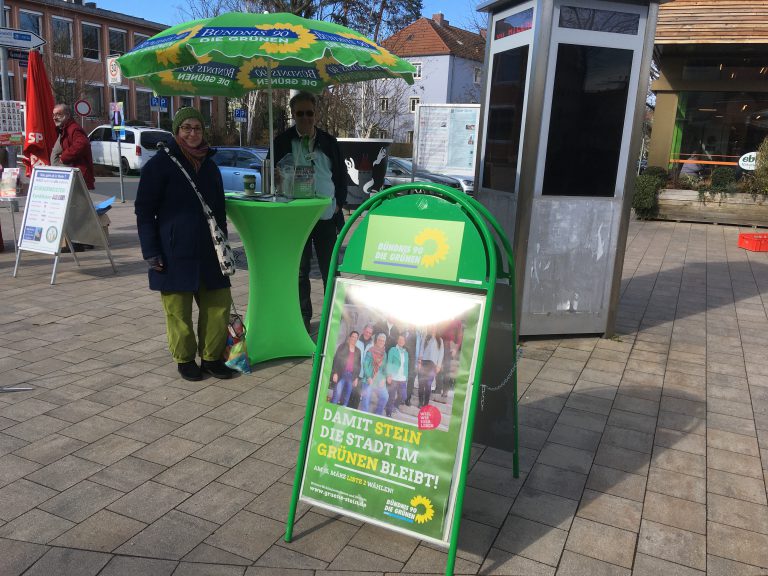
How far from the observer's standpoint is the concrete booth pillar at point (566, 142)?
4.93 m

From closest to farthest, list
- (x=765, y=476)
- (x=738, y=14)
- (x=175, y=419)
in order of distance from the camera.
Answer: (x=765, y=476), (x=175, y=419), (x=738, y=14)

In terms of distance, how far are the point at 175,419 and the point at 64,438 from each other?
1.97ft

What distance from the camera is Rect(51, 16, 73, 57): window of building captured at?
30966 millimetres

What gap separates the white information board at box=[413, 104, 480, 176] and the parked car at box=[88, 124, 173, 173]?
16.1 metres

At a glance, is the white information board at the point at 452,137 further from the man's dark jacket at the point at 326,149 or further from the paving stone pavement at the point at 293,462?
the paving stone pavement at the point at 293,462

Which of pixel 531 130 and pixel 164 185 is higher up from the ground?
pixel 531 130

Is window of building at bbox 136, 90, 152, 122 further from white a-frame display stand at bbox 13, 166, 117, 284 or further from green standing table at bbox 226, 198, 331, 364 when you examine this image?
green standing table at bbox 226, 198, 331, 364

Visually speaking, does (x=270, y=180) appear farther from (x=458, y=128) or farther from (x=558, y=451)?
(x=458, y=128)

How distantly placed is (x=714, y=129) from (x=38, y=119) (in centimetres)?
1540

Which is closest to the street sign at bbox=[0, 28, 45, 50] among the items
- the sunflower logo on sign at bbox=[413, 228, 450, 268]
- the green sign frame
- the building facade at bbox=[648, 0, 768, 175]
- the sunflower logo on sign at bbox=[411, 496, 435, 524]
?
the green sign frame

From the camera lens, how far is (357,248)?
2697 mm

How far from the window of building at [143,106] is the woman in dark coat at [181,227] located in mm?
36057

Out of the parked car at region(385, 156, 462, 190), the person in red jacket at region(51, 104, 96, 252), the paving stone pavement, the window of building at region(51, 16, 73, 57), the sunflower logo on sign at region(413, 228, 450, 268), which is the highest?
the window of building at region(51, 16, 73, 57)

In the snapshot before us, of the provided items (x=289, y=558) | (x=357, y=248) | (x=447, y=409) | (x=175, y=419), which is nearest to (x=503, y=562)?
(x=447, y=409)
